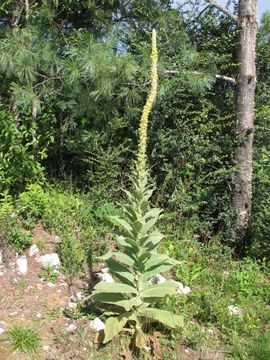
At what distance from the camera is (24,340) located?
417cm

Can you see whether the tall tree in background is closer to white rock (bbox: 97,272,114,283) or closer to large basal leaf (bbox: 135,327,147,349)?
white rock (bbox: 97,272,114,283)

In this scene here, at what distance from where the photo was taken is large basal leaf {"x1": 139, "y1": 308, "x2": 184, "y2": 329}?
14.2 feet

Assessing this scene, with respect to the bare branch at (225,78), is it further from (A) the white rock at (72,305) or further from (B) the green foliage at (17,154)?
(A) the white rock at (72,305)

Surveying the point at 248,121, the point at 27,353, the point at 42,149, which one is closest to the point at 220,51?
the point at 248,121

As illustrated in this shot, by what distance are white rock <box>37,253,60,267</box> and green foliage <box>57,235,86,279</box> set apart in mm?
58

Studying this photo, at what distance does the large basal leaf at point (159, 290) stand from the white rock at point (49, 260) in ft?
4.49

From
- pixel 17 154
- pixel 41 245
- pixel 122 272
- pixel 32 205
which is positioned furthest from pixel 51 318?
pixel 17 154

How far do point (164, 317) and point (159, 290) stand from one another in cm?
24

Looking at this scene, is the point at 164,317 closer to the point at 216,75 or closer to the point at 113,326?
the point at 113,326

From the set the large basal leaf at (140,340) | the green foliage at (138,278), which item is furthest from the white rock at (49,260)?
the large basal leaf at (140,340)

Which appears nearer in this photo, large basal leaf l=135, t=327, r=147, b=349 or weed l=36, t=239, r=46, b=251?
large basal leaf l=135, t=327, r=147, b=349

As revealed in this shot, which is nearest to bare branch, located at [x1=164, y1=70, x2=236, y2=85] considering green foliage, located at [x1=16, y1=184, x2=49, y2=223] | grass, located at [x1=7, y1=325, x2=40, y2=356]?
green foliage, located at [x1=16, y1=184, x2=49, y2=223]

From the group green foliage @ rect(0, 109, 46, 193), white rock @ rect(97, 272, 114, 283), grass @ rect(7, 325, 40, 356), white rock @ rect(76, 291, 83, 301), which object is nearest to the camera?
grass @ rect(7, 325, 40, 356)

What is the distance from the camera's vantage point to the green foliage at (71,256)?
5.34 metres
